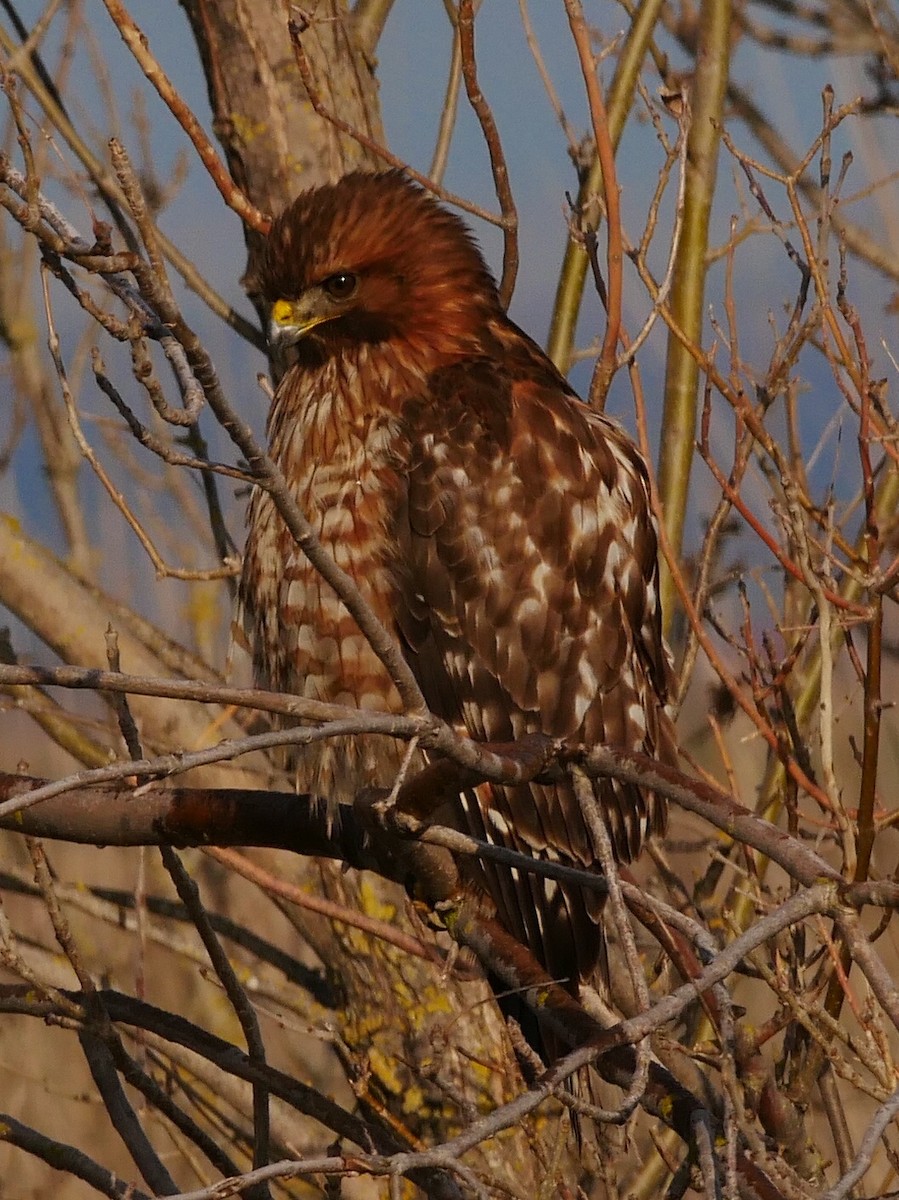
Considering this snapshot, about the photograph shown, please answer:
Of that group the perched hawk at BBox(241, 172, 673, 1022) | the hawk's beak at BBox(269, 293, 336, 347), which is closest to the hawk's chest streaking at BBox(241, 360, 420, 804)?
the perched hawk at BBox(241, 172, 673, 1022)

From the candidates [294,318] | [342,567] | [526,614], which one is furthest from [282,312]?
[526,614]

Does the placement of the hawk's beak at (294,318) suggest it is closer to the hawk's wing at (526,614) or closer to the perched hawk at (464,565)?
the perched hawk at (464,565)

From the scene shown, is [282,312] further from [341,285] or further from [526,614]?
[526,614]

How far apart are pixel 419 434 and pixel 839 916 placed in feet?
6.09

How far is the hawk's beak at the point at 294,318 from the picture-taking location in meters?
3.48

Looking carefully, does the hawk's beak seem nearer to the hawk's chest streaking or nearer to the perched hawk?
the perched hawk

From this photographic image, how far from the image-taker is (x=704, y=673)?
4273 mm

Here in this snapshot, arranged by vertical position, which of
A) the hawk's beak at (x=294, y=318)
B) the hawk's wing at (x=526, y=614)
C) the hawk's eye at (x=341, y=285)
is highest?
the hawk's eye at (x=341, y=285)

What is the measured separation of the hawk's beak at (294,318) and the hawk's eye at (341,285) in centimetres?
4

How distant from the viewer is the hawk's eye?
3547 mm

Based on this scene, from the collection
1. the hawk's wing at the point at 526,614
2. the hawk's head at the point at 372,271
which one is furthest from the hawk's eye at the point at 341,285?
the hawk's wing at the point at 526,614

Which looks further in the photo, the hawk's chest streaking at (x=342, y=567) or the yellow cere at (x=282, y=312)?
the yellow cere at (x=282, y=312)

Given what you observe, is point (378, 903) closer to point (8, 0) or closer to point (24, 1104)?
point (24, 1104)

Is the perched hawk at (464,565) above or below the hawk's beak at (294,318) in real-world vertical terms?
below
